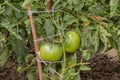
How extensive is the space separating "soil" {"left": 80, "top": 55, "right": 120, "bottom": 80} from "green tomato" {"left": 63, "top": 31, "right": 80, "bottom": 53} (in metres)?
1.27

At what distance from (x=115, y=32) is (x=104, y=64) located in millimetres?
1478

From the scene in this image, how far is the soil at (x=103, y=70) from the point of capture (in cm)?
294

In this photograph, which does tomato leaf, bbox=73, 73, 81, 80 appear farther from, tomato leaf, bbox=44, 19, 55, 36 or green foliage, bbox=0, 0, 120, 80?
tomato leaf, bbox=44, 19, 55, 36

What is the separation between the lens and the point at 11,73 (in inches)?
120

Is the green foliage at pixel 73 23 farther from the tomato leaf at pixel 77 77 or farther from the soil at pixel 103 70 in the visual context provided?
the soil at pixel 103 70

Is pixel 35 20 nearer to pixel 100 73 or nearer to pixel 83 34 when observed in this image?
pixel 83 34

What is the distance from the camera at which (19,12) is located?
1.79m

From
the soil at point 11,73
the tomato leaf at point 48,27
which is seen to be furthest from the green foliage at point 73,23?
the soil at point 11,73

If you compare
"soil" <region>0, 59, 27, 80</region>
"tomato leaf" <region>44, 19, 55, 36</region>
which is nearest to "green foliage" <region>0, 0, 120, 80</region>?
"tomato leaf" <region>44, 19, 55, 36</region>

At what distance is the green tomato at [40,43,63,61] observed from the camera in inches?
64.8

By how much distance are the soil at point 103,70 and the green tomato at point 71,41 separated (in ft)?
4.18

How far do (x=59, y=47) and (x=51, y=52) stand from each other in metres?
0.06

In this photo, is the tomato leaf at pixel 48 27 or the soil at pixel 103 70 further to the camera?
the soil at pixel 103 70

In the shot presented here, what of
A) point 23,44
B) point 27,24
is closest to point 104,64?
point 23,44
